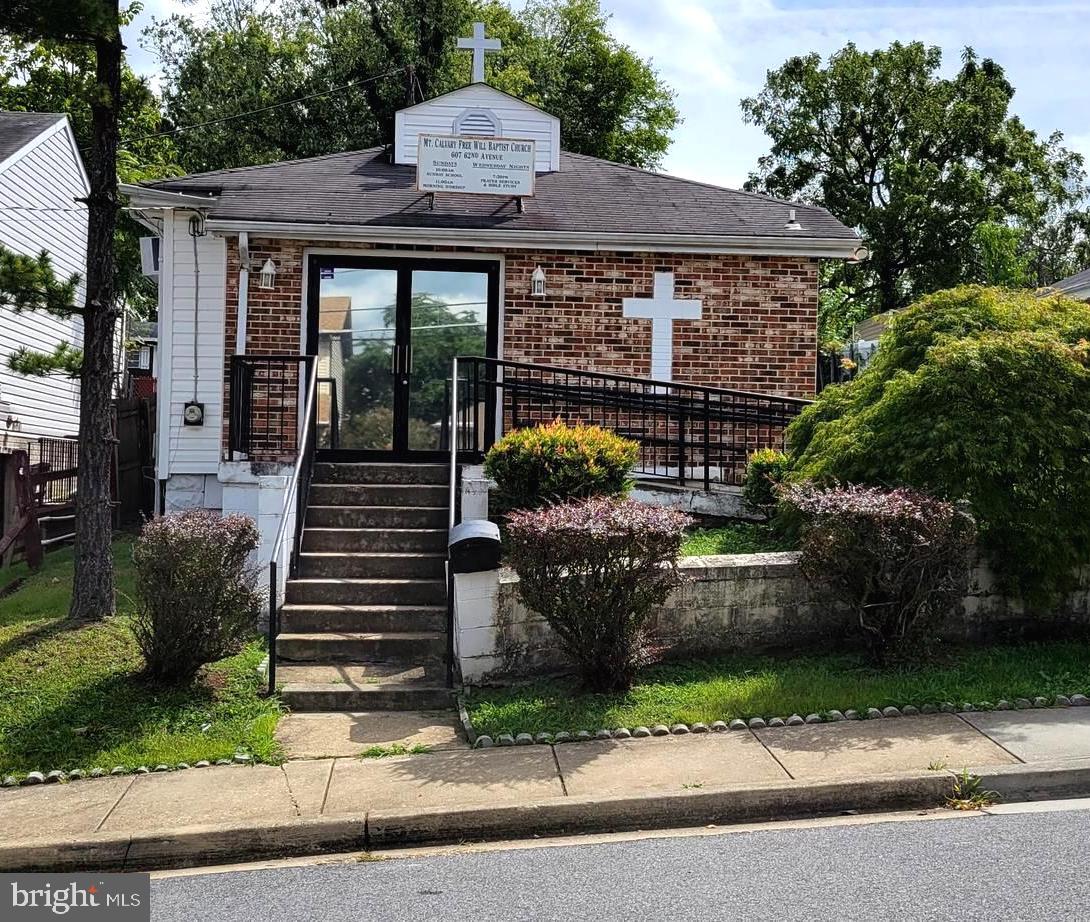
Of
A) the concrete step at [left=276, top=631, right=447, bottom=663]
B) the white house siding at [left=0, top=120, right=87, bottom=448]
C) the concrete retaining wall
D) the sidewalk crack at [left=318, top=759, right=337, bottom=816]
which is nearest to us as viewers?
the sidewalk crack at [left=318, top=759, right=337, bottom=816]

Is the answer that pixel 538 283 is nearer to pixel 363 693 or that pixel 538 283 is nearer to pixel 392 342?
pixel 392 342

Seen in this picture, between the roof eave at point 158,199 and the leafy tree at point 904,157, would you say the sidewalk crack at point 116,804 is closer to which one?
the roof eave at point 158,199

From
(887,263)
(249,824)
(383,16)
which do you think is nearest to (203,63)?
(383,16)

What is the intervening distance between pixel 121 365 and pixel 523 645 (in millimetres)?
15003

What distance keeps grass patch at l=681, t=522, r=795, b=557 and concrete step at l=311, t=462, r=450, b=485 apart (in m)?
2.41

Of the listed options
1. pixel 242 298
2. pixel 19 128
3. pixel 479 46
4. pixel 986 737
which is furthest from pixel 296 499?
pixel 19 128

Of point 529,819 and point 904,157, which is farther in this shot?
point 904,157

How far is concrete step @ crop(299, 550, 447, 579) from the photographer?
8.73m

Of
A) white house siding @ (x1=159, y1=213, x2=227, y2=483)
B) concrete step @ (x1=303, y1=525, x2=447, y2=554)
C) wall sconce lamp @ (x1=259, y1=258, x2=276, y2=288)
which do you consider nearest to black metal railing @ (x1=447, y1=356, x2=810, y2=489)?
concrete step @ (x1=303, y1=525, x2=447, y2=554)

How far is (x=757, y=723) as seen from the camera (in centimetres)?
625

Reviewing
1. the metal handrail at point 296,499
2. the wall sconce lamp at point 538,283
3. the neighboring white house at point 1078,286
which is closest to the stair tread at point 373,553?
the metal handrail at point 296,499

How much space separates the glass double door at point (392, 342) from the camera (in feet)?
36.3

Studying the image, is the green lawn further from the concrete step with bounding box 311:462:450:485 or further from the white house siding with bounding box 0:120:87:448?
the white house siding with bounding box 0:120:87:448

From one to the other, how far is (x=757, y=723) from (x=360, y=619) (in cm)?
326
